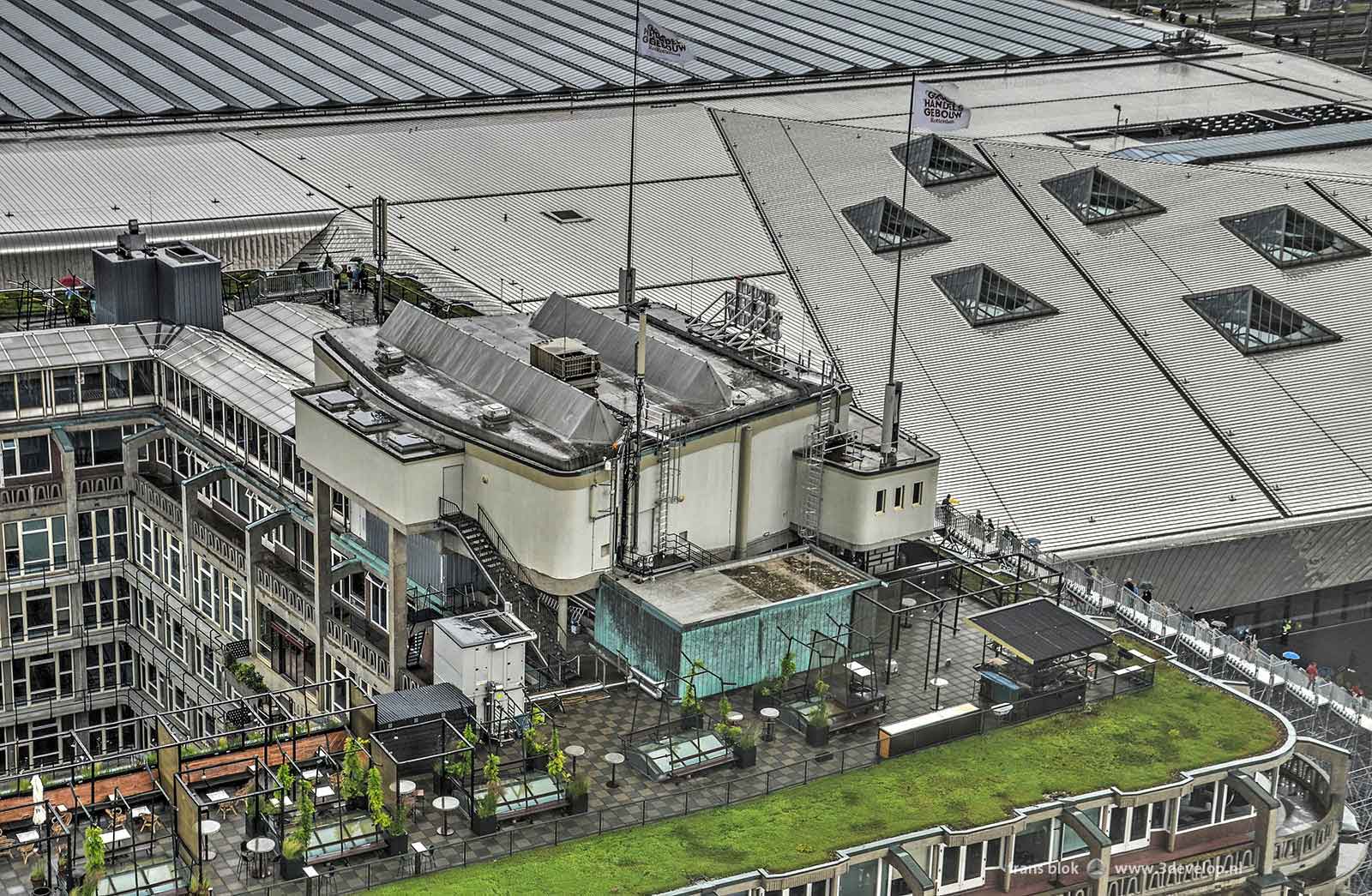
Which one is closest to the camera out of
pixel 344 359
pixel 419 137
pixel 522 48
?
pixel 344 359

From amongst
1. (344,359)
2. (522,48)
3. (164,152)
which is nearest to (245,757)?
(344,359)

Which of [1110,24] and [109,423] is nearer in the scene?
[109,423]

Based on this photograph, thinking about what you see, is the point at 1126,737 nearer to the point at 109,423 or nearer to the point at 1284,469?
the point at 109,423

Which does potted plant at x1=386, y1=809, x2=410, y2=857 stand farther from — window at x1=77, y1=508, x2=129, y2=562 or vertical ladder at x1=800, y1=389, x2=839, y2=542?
window at x1=77, y1=508, x2=129, y2=562

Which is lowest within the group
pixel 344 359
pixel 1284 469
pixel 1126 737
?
pixel 1284 469

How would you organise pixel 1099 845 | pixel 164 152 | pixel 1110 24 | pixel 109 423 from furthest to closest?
pixel 1110 24 → pixel 164 152 → pixel 109 423 → pixel 1099 845

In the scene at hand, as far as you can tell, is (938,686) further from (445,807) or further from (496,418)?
(445,807)
